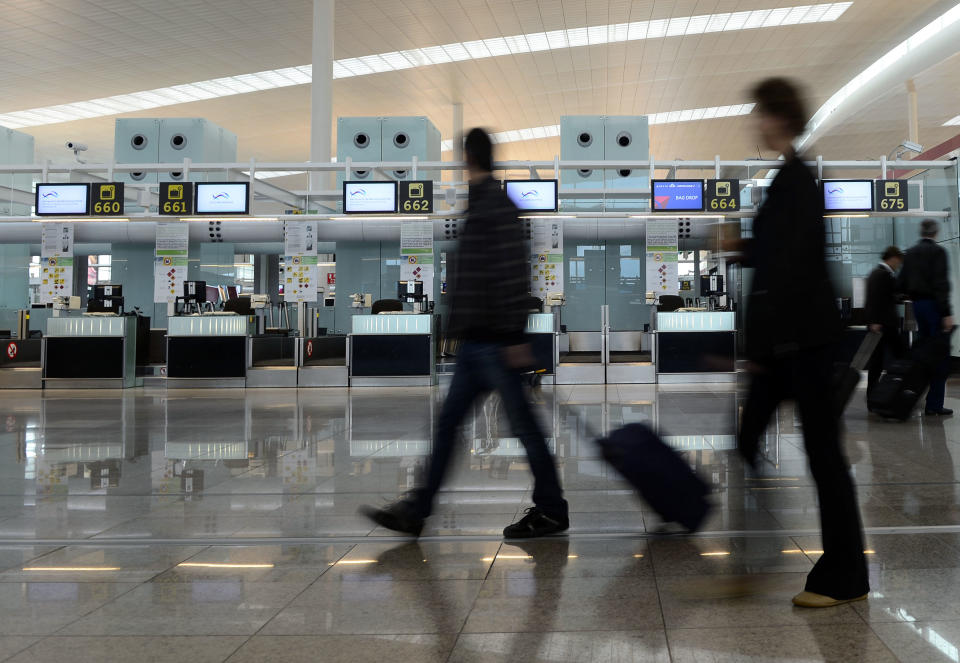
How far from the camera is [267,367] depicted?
A: 42.4 feet

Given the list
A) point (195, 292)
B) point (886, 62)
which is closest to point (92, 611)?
point (195, 292)

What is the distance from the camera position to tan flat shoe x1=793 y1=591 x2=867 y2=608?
2.20 meters

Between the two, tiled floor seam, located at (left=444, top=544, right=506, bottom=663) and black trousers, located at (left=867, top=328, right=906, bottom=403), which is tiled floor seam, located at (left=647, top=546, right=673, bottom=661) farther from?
black trousers, located at (left=867, top=328, right=906, bottom=403)

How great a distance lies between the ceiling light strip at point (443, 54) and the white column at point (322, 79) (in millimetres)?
3698

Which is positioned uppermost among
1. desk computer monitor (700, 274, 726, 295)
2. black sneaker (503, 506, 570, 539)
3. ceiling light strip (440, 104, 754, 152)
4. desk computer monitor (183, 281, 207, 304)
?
ceiling light strip (440, 104, 754, 152)

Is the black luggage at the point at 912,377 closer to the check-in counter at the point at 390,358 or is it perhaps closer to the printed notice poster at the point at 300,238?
the check-in counter at the point at 390,358

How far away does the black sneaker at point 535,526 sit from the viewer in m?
2.99

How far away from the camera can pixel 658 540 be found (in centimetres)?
294

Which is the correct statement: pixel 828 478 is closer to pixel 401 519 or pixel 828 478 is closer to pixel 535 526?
pixel 535 526

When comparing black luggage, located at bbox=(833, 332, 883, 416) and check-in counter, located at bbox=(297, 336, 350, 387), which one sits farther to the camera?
check-in counter, located at bbox=(297, 336, 350, 387)

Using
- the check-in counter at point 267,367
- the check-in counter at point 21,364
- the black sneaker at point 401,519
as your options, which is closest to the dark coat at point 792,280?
the black sneaker at point 401,519

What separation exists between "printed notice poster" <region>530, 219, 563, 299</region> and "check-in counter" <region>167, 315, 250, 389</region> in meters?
5.40

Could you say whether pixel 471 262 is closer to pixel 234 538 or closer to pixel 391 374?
pixel 234 538

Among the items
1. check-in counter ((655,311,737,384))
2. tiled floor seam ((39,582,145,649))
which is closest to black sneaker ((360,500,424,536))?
tiled floor seam ((39,582,145,649))
